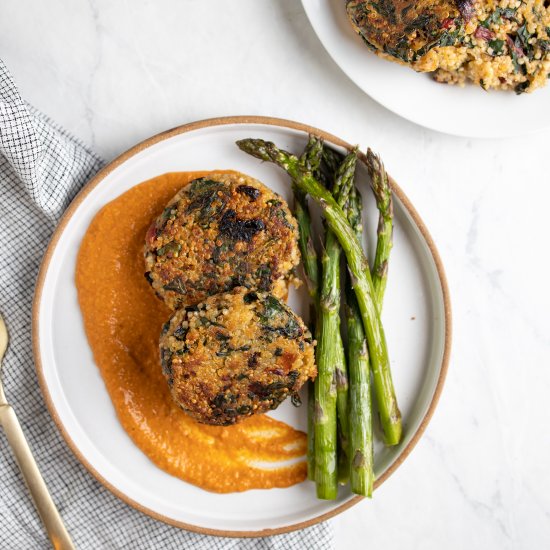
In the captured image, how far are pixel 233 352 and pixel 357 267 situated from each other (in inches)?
33.7

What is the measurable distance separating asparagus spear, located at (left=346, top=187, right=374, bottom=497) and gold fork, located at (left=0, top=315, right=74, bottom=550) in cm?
170

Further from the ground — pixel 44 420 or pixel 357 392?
pixel 44 420

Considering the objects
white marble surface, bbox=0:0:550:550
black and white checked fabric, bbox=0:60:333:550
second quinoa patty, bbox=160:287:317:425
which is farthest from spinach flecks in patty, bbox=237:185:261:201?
black and white checked fabric, bbox=0:60:333:550

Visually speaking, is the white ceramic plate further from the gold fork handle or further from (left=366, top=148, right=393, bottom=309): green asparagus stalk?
the gold fork handle

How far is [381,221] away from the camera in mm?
3803

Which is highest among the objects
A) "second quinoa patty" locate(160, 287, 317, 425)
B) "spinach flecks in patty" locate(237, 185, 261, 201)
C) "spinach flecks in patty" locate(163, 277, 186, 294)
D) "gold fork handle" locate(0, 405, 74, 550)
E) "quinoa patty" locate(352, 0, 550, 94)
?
"quinoa patty" locate(352, 0, 550, 94)

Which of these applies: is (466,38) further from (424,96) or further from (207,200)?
(207,200)

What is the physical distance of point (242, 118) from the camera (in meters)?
3.65

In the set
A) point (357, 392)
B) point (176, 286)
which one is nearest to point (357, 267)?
point (357, 392)

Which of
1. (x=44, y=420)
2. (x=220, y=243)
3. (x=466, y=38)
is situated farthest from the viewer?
(x=44, y=420)

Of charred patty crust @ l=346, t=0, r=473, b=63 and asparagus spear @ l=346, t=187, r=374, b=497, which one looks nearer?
charred patty crust @ l=346, t=0, r=473, b=63

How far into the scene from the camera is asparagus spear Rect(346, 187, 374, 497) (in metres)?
3.75

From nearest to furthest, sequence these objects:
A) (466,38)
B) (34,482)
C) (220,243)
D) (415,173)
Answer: (220,243)
(466,38)
(34,482)
(415,173)

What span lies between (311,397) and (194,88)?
6.32 ft
